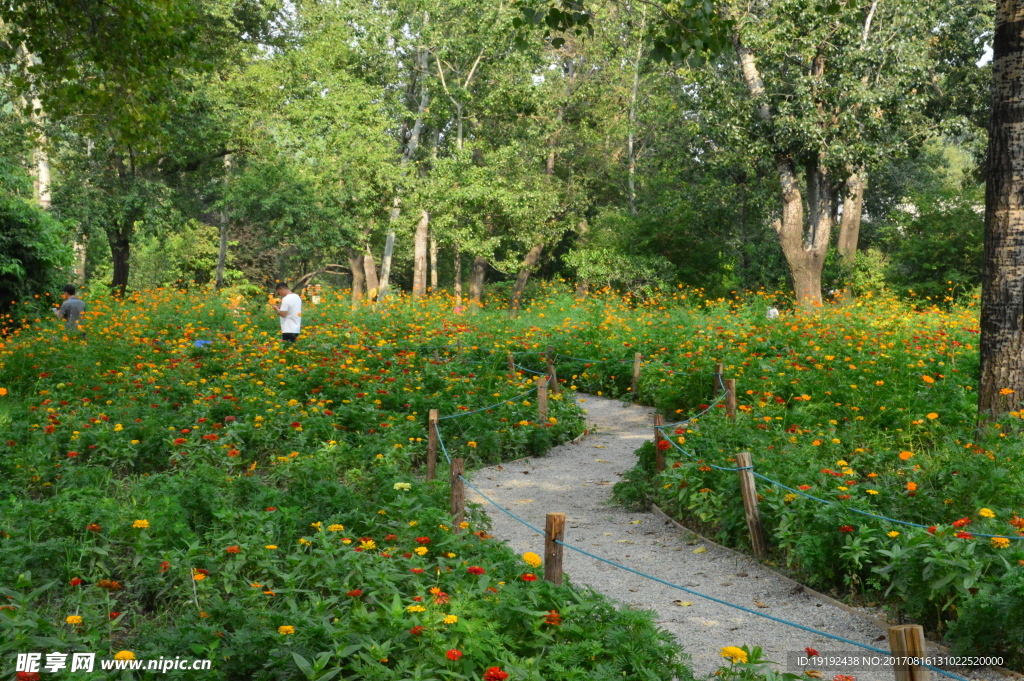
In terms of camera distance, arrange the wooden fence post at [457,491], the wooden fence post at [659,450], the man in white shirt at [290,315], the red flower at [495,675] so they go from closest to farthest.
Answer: the red flower at [495,675] < the wooden fence post at [457,491] < the wooden fence post at [659,450] < the man in white shirt at [290,315]

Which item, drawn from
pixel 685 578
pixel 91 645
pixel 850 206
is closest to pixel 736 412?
pixel 685 578

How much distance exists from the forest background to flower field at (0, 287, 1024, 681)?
13.7ft

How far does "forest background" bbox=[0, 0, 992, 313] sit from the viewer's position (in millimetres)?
18281

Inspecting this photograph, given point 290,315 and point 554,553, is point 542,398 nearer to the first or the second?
point 290,315

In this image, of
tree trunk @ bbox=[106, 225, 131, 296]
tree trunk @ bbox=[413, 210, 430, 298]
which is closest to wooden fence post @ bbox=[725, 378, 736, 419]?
tree trunk @ bbox=[106, 225, 131, 296]

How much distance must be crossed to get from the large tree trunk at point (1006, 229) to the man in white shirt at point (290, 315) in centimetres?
946

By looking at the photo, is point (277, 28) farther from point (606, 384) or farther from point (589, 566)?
point (589, 566)

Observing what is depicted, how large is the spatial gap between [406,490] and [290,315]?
7726mm

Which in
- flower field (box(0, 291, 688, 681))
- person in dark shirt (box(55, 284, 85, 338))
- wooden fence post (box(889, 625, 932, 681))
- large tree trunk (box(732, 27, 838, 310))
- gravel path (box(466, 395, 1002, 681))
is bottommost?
gravel path (box(466, 395, 1002, 681))

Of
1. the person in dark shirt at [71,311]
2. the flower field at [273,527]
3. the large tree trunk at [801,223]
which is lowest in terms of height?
the flower field at [273,527]

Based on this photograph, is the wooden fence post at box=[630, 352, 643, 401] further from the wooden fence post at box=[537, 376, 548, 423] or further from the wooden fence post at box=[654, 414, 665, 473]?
the wooden fence post at box=[654, 414, 665, 473]

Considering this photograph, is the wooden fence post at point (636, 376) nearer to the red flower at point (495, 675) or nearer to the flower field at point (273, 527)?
the flower field at point (273, 527)

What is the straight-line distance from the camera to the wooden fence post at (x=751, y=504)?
6.24 metres

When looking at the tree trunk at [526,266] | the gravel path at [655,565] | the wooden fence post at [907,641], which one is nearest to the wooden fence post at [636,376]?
the gravel path at [655,565]
